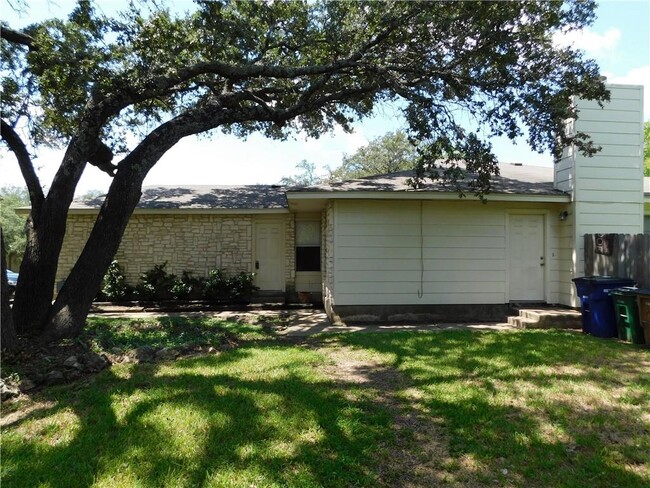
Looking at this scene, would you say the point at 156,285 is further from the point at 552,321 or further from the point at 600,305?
the point at 600,305

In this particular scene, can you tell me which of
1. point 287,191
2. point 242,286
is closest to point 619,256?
point 287,191

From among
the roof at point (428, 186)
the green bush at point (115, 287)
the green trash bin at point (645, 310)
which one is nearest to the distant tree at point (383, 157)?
the roof at point (428, 186)

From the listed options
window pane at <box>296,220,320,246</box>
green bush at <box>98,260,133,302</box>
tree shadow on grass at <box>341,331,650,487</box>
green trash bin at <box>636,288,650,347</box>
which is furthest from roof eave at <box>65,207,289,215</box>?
green trash bin at <box>636,288,650,347</box>

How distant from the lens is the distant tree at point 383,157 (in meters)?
34.3

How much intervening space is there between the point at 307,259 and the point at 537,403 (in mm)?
8579

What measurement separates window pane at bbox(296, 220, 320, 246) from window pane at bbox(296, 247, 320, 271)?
18cm

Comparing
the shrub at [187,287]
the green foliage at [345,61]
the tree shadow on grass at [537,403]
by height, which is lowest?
the tree shadow on grass at [537,403]

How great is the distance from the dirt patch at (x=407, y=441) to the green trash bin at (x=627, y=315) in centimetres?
437

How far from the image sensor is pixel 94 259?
635 centimetres

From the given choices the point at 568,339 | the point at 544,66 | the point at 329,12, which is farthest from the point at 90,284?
the point at 544,66

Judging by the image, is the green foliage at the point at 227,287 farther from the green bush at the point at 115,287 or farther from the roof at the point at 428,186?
the roof at the point at 428,186

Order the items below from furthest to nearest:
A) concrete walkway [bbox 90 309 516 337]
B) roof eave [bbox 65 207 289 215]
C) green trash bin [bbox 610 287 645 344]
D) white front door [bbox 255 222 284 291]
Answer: white front door [bbox 255 222 284 291] → roof eave [bbox 65 207 289 215] → concrete walkway [bbox 90 309 516 337] → green trash bin [bbox 610 287 645 344]

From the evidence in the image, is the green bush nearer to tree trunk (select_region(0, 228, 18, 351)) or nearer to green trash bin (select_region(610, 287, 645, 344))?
tree trunk (select_region(0, 228, 18, 351))

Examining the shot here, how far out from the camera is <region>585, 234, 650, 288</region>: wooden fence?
7.20 meters
